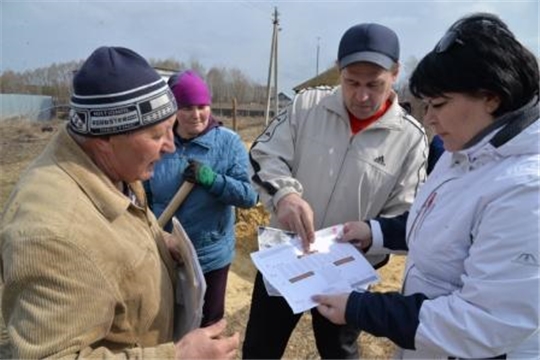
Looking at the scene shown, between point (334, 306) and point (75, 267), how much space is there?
2.88 ft

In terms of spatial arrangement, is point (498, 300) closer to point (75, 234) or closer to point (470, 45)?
point (470, 45)

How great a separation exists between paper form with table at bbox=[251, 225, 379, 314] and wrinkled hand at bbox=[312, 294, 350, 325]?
57 millimetres

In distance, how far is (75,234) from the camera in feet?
3.86

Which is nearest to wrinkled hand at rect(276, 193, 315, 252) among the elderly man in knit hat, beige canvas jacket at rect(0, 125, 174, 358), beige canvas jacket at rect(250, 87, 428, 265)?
beige canvas jacket at rect(250, 87, 428, 265)

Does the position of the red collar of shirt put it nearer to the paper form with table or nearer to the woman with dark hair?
the paper form with table

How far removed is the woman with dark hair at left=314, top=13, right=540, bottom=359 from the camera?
116 centimetres

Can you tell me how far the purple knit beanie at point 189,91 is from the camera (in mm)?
3049

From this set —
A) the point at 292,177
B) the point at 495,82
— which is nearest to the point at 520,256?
the point at 495,82

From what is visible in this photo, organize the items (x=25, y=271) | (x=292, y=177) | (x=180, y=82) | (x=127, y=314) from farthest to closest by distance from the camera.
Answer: (x=180, y=82) < (x=292, y=177) < (x=127, y=314) < (x=25, y=271)

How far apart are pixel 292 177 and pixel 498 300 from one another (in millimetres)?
→ 1268

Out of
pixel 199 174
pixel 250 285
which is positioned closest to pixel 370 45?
pixel 199 174

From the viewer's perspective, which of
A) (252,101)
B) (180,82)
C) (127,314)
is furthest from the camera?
(252,101)

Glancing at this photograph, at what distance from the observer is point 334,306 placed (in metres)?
1.55

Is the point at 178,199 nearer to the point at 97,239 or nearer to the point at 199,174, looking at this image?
the point at 199,174
